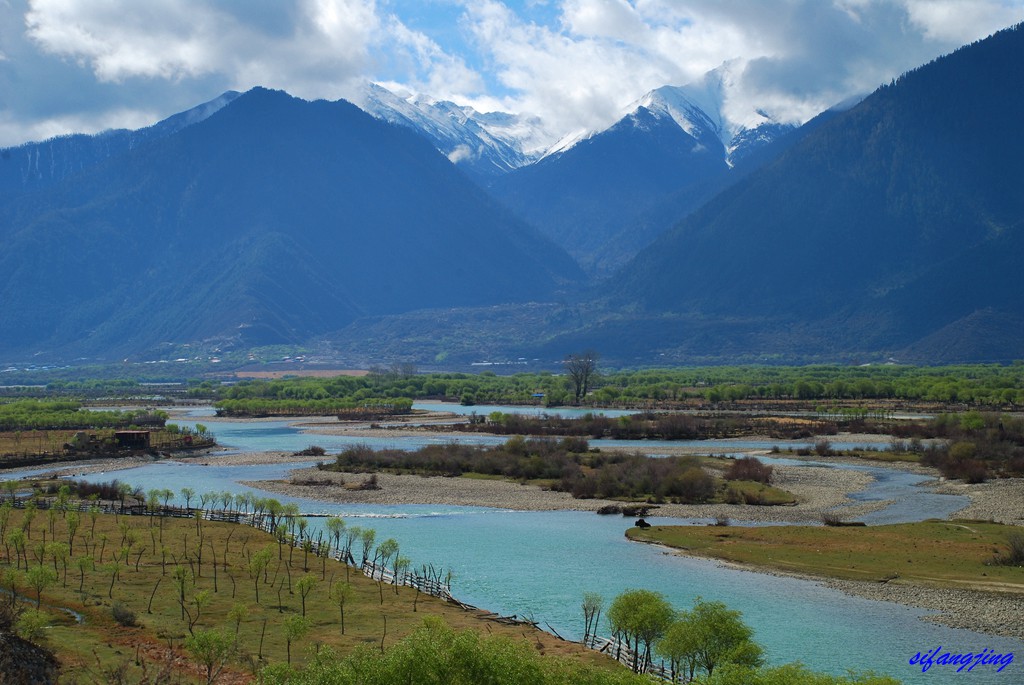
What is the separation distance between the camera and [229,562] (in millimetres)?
50062

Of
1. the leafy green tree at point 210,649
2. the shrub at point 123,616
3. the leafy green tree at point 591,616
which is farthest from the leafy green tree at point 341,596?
the leafy green tree at point 591,616

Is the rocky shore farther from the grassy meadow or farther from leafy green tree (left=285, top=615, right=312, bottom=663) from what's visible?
leafy green tree (left=285, top=615, right=312, bottom=663)

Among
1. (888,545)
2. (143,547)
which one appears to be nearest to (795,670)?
(888,545)

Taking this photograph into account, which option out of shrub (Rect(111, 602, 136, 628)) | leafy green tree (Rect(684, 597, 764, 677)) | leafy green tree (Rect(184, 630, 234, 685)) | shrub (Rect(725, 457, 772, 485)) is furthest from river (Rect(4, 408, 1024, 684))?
shrub (Rect(111, 602, 136, 628))

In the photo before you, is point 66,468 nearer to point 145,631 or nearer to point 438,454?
point 438,454

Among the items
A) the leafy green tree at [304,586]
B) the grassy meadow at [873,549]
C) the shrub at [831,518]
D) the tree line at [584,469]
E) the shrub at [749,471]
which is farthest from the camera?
the shrub at [749,471]

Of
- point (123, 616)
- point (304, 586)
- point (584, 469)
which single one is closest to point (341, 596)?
point (304, 586)

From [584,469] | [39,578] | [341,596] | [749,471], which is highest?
[749,471]

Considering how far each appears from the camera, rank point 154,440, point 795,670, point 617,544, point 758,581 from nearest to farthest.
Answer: point 795,670, point 758,581, point 617,544, point 154,440

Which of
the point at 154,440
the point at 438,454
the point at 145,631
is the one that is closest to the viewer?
the point at 145,631

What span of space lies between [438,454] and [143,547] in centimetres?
4500

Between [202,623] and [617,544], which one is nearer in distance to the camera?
[202,623]

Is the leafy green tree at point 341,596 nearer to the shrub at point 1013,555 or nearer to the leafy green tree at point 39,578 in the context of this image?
the leafy green tree at point 39,578

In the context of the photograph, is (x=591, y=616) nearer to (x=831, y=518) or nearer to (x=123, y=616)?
(x=123, y=616)
